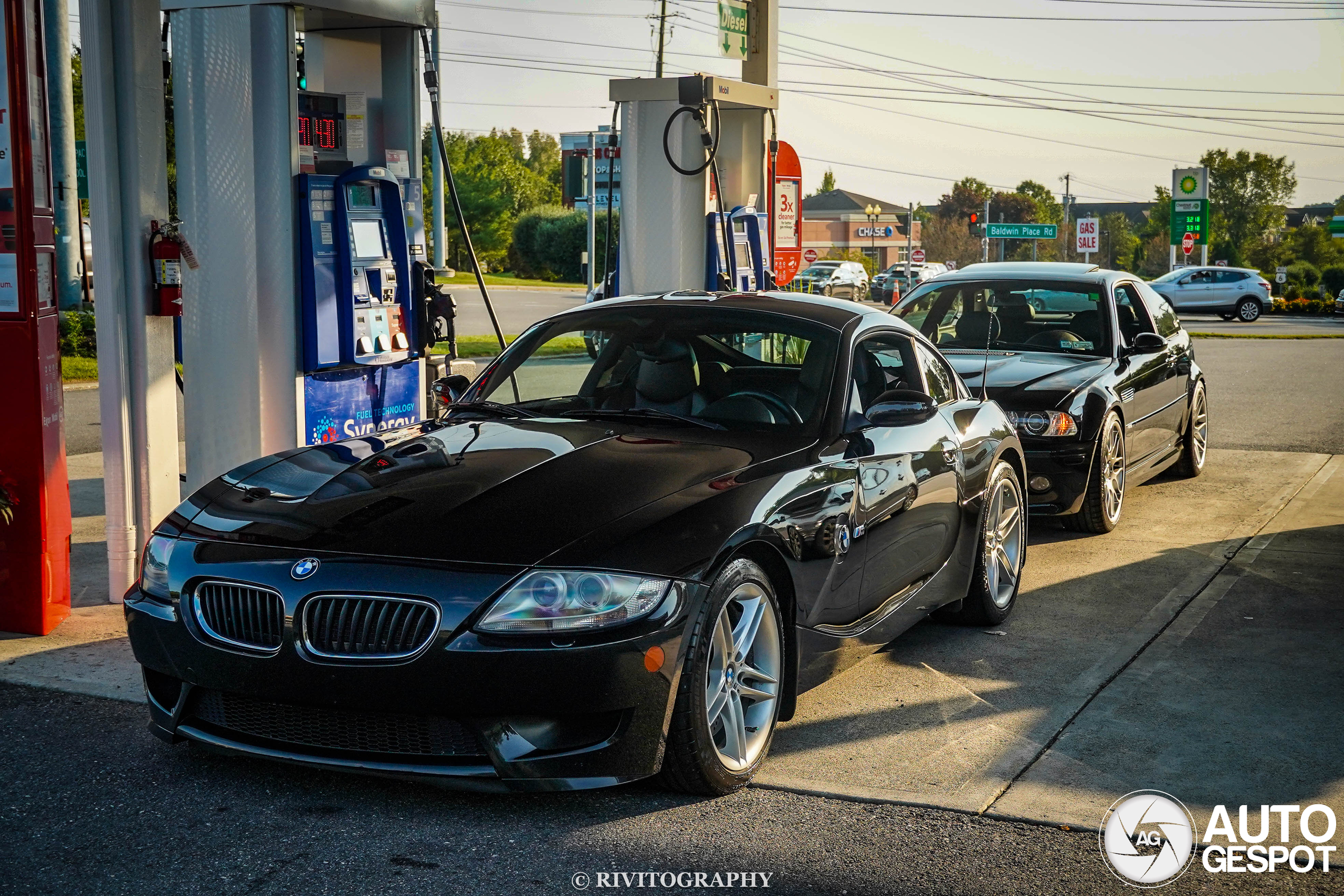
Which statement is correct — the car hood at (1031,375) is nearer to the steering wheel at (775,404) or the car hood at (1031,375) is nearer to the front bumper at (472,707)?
the steering wheel at (775,404)

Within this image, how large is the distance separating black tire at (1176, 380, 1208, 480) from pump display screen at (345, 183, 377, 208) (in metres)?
5.75

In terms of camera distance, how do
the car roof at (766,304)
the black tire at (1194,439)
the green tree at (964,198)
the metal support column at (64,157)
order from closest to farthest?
the car roof at (766,304) < the black tire at (1194,439) < the metal support column at (64,157) < the green tree at (964,198)

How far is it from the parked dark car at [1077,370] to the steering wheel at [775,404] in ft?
8.90

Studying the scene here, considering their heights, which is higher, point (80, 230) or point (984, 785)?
point (80, 230)

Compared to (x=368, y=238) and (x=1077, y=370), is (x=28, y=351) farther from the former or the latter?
(x=1077, y=370)

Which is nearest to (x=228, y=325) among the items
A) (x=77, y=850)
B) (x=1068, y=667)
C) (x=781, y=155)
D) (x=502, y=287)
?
(x=77, y=850)

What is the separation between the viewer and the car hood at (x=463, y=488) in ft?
12.4

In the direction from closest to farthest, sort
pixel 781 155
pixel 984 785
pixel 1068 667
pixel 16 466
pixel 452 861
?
pixel 452 861 → pixel 984 785 → pixel 1068 667 → pixel 16 466 → pixel 781 155

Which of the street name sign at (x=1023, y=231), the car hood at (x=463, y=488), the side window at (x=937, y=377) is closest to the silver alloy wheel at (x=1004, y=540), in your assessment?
the side window at (x=937, y=377)

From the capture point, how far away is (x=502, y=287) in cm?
5709

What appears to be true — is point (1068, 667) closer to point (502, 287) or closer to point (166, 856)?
point (166, 856)

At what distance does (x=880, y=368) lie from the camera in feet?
17.8

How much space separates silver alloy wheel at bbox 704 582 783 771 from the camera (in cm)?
395

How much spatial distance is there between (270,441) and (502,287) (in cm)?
5091
